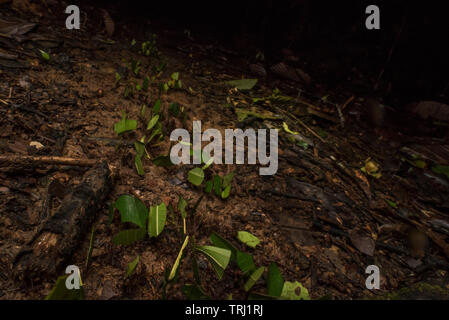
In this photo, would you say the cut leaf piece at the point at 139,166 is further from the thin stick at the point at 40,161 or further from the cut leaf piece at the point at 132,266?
the cut leaf piece at the point at 132,266

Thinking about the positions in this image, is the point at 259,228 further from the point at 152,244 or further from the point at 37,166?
the point at 37,166

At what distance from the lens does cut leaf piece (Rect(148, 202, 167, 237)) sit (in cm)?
101

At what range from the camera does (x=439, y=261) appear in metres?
1.39

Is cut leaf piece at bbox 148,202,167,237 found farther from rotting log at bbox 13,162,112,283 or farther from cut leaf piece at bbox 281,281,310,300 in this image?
cut leaf piece at bbox 281,281,310,300

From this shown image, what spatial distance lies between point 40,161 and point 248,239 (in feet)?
3.41

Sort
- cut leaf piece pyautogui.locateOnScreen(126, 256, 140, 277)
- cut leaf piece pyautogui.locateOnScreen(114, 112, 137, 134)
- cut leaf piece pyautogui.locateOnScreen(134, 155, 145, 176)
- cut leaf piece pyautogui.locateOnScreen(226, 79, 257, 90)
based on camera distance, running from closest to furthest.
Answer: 1. cut leaf piece pyautogui.locateOnScreen(126, 256, 140, 277)
2. cut leaf piece pyautogui.locateOnScreen(134, 155, 145, 176)
3. cut leaf piece pyautogui.locateOnScreen(114, 112, 137, 134)
4. cut leaf piece pyautogui.locateOnScreen(226, 79, 257, 90)

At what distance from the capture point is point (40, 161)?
111 centimetres

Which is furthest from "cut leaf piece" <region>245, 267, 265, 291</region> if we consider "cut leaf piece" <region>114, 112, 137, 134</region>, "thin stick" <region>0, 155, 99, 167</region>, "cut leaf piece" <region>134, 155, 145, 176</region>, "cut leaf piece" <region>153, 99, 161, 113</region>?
"cut leaf piece" <region>153, 99, 161, 113</region>

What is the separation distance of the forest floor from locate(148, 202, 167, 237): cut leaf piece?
69mm

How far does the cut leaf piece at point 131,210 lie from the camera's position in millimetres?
992

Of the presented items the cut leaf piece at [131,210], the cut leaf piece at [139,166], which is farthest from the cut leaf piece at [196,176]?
the cut leaf piece at [131,210]

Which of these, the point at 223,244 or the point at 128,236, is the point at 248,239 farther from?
the point at 128,236

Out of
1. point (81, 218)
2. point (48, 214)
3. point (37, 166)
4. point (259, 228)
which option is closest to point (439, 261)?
point (259, 228)

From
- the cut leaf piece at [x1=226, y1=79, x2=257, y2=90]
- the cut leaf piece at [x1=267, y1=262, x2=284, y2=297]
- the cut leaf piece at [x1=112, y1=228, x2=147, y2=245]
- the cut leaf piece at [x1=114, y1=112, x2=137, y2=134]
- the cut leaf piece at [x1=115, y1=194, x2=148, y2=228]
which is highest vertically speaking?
the cut leaf piece at [x1=226, y1=79, x2=257, y2=90]
